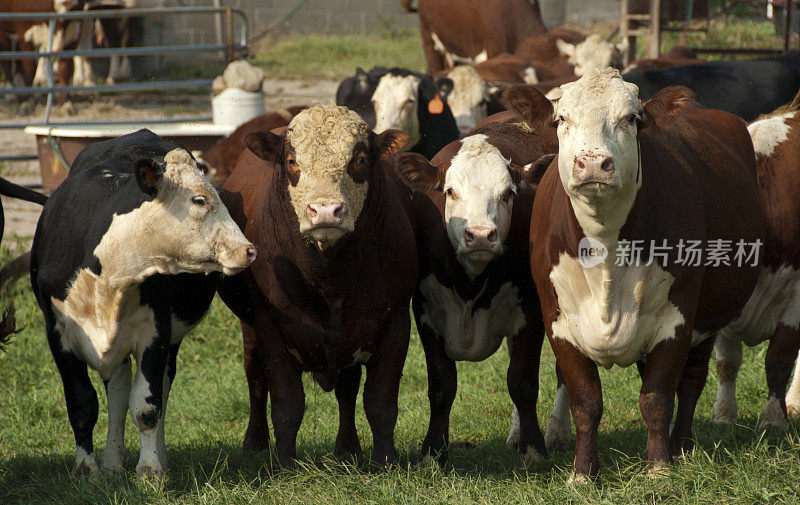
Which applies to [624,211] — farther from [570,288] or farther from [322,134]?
[322,134]

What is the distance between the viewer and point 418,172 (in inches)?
213

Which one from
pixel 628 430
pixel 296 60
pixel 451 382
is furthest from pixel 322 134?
pixel 296 60

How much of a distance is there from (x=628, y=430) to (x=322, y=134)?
255cm

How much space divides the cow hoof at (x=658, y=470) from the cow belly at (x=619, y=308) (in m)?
0.48

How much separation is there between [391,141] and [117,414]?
75.3 inches

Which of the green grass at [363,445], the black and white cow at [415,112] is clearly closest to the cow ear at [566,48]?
the black and white cow at [415,112]

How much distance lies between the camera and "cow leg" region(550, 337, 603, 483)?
183 inches

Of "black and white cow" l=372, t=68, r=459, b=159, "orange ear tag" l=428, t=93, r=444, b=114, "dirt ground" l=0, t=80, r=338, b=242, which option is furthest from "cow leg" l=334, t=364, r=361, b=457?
"dirt ground" l=0, t=80, r=338, b=242

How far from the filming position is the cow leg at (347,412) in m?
5.52

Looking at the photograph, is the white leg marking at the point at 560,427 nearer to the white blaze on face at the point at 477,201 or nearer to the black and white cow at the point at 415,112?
the white blaze on face at the point at 477,201

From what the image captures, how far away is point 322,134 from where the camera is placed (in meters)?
4.74

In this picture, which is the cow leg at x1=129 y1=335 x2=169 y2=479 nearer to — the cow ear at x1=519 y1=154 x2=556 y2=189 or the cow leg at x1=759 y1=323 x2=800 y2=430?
the cow ear at x1=519 y1=154 x2=556 y2=189

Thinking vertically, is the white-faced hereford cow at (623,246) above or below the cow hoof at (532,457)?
above

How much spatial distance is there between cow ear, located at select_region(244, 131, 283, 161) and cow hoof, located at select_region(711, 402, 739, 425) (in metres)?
3.03
